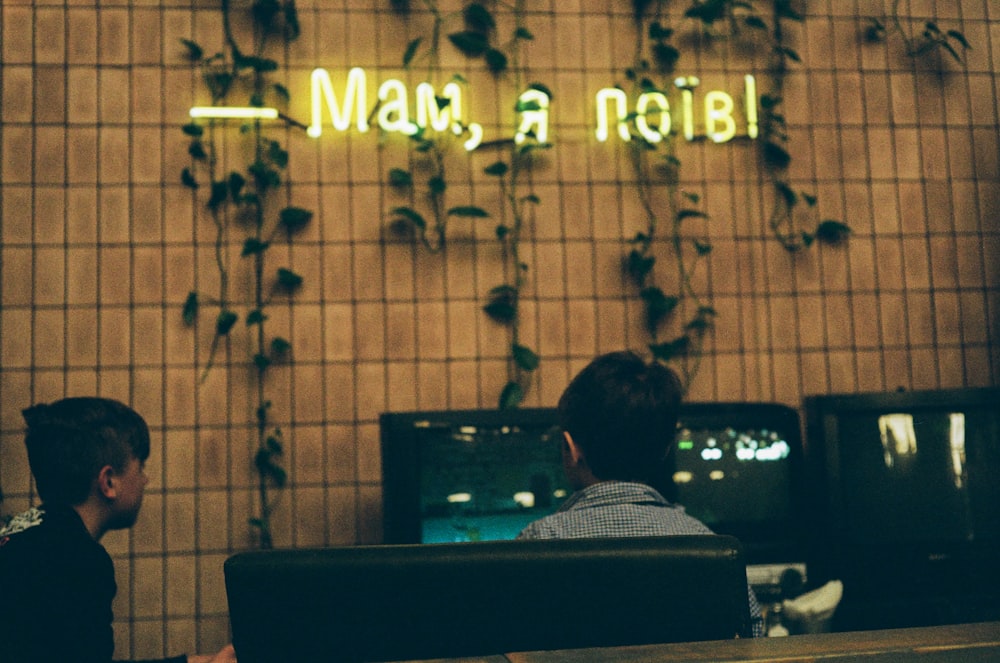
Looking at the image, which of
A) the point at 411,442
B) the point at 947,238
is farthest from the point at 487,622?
the point at 947,238

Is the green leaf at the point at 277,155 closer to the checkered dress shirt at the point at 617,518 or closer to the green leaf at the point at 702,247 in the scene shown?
the green leaf at the point at 702,247

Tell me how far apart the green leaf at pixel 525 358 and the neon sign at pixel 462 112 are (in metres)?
0.67

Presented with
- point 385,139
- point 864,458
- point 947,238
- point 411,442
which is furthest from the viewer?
point 947,238

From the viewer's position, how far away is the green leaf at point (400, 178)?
289cm

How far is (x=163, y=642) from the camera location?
9.00ft

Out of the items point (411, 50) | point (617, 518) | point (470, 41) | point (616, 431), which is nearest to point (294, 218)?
point (411, 50)

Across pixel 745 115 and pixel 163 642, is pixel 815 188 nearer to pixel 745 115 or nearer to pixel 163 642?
pixel 745 115

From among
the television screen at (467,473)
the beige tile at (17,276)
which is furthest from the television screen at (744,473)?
the beige tile at (17,276)

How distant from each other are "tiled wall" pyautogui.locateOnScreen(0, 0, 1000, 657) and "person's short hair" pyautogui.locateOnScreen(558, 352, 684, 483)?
4.10 ft

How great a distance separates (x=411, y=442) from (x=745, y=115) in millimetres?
1646

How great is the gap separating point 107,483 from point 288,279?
105cm

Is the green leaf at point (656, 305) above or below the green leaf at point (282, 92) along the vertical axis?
below

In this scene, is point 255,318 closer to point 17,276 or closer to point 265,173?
point 265,173

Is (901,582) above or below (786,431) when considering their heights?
below
